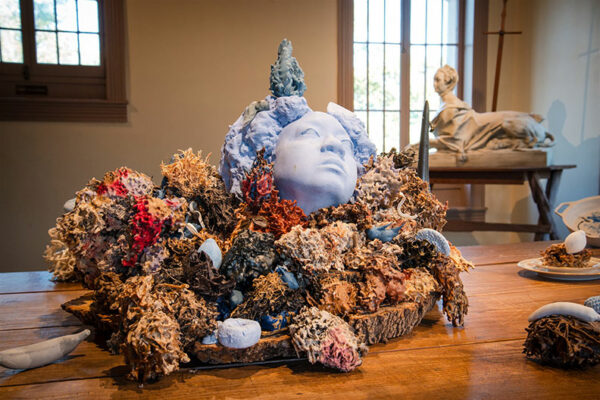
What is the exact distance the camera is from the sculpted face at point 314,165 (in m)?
1.10

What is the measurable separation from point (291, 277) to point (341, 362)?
19 cm

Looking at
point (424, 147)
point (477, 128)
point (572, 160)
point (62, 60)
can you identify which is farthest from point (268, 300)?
point (572, 160)

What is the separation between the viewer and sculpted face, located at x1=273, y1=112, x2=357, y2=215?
1096 millimetres

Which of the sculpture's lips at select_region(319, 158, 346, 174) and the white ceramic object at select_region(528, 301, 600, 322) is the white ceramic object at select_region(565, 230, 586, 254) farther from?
the sculpture's lips at select_region(319, 158, 346, 174)

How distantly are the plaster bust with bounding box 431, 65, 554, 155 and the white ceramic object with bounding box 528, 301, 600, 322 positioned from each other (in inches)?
96.1

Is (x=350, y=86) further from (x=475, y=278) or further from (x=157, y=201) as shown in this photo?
(x=157, y=201)

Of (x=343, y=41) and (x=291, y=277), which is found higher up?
(x=343, y=41)

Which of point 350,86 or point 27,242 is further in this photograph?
point 350,86

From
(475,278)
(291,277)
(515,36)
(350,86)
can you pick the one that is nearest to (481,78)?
(515,36)

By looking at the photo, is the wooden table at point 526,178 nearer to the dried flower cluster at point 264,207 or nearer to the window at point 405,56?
the window at point 405,56

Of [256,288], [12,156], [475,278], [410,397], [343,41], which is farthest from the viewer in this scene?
[343,41]

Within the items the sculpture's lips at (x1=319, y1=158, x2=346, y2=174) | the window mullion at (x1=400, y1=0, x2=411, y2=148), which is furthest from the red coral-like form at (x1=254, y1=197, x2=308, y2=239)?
the window mullion at (x1=400, y1=0, x2=411, y2=148)

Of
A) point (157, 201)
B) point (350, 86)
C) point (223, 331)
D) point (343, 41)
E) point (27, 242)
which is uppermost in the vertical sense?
point (343, 41)

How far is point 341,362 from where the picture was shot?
831mm
